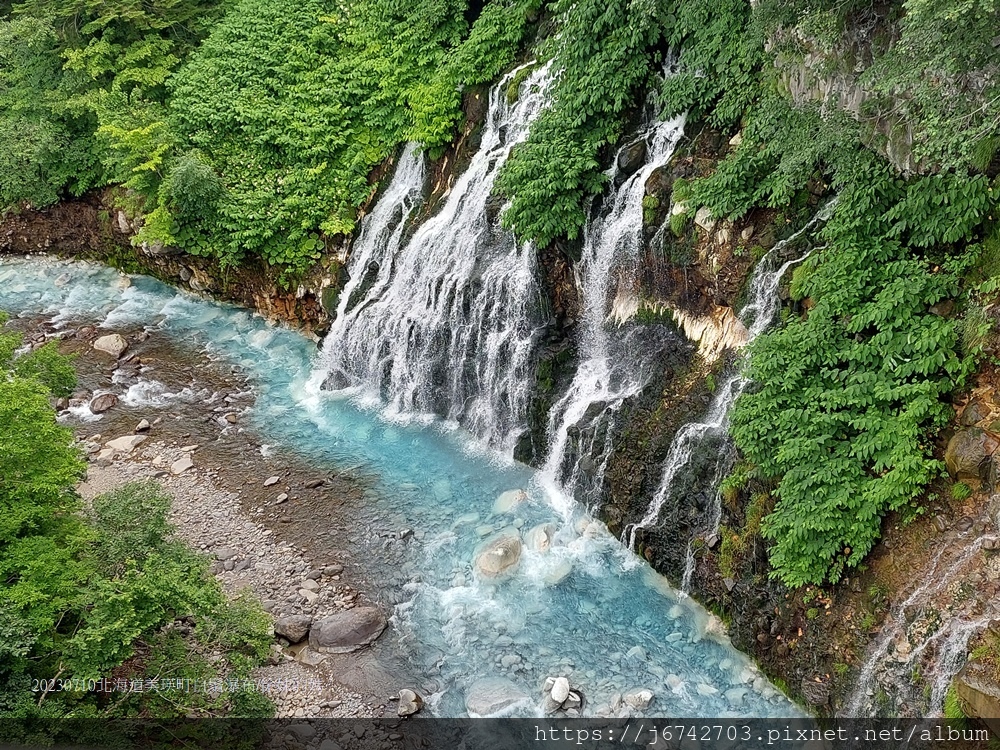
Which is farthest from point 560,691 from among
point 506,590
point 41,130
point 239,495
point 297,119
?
point 41,130

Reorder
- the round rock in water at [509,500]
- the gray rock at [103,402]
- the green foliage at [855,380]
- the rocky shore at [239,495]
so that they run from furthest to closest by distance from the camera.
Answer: the gray rock at [103,402] < the round rock in water at [509,500] < the rocky shore at [239,495] < the green foliage at [855,380]

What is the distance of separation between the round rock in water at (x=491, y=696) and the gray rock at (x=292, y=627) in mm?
2791

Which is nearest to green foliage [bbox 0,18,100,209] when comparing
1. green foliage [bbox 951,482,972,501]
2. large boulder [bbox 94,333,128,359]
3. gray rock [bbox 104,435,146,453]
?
large boulder [bbox 94,333,128,359]

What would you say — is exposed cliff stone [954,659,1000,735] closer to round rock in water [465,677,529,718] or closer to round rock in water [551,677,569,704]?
round rock in water [551,677,569,704]

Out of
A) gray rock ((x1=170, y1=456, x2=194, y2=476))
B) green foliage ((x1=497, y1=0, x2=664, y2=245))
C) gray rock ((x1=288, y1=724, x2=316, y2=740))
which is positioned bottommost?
gray rock ((x1=288, y1=724, x2=316, y2=740))

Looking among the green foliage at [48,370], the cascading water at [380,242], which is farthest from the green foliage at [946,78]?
the green foliage at [48,370]

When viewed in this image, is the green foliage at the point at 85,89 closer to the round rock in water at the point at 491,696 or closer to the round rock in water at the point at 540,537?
the round rock in water at the point at 540,537

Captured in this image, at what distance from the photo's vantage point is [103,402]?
17.7 metres

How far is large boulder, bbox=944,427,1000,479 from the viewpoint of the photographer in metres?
8.81

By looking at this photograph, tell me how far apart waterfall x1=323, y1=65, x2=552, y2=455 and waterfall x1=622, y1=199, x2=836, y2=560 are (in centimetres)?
352

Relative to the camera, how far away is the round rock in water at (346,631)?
1175 centimetres

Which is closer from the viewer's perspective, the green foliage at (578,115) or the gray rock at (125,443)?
the green foliage at (578,115)

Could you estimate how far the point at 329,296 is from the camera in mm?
19156

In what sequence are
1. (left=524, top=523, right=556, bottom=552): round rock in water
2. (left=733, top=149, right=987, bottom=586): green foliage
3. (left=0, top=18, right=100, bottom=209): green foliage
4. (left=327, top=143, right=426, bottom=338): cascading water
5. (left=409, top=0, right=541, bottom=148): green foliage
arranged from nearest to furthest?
(left=733, top=149, right=987, bottom=586): green foliage < (left=524, top=523, right=556, bottom=552): round rock in water < (left=409, top=0, right=541, bottom=148): green foliage < (left=327, top=143, right=426, bottom=338): cascading water < (left=0, top=18, right=100, bottom=209): green foliage
